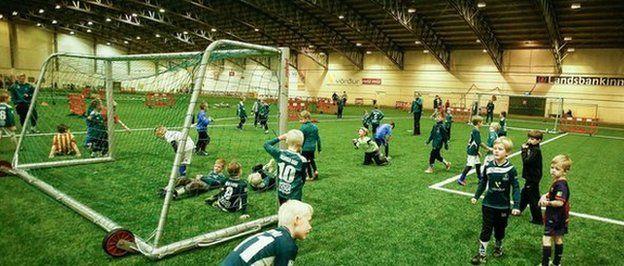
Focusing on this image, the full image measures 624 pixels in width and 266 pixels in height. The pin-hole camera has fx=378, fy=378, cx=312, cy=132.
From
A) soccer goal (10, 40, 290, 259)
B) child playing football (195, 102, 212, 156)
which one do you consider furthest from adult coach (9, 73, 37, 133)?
child playing football (195, 102, 212, 156)

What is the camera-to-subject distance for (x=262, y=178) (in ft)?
29.5

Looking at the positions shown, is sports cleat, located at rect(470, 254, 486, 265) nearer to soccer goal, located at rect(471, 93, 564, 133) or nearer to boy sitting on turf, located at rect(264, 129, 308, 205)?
boy sitting on turf, located at rect(264, 129, 308, 205)

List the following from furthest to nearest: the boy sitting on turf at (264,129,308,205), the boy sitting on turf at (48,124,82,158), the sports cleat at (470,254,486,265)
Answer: the boy sitting on turf at (48,124,82,158), the boy sitting on turf at (264,129,308,205), the sports cleat at (470,254,486,265)

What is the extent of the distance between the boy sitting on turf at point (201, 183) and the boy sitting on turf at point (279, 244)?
5426mm

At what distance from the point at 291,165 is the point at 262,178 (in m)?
3.13

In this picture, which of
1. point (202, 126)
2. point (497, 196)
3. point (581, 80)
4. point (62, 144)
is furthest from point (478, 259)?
point (581, 80)

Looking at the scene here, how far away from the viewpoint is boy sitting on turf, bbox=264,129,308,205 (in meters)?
6.01

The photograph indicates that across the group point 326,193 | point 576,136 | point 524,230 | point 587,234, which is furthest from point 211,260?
point 576,136

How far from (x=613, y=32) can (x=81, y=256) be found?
38035 mm

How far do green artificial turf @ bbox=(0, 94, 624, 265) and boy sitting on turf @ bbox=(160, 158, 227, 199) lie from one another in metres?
0.25

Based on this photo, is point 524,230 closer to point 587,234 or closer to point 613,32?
point 587,234

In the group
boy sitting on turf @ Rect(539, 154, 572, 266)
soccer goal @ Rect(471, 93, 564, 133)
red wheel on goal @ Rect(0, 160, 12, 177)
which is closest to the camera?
boy sitting on turf @ Rect(539, 154, 572, 266)

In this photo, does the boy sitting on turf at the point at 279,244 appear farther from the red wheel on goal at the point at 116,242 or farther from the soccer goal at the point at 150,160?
the red wheel on goal at the point at 116,242

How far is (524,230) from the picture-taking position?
6871 mm
